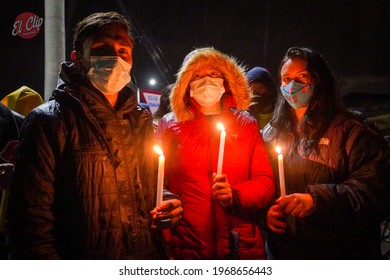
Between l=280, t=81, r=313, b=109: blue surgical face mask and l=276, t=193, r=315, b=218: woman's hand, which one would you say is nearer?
l=276, t=193, r=315, b=218: woman's hand

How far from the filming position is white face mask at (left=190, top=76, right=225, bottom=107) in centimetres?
278

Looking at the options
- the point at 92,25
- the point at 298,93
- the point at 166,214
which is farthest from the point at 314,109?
the point at 92,25

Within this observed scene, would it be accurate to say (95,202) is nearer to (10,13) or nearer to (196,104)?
(196,104)

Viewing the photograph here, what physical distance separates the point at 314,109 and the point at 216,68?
927 mm

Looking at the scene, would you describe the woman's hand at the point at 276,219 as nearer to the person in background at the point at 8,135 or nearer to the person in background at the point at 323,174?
the person in background at the point at 323,174

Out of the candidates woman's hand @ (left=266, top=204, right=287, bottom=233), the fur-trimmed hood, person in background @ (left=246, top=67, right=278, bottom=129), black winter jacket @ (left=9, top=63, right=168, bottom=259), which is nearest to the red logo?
person in background @ (left=246, top=67, right=278, bottom=129)

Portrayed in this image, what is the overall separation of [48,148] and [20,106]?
7.90 ft

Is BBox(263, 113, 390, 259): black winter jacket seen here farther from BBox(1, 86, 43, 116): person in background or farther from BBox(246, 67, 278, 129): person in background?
BBox(1, 86, 43, 116): person in background

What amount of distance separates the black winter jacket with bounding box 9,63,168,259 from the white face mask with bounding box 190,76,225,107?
79 centimetres

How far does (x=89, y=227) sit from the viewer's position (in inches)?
75.0

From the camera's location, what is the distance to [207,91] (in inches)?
109

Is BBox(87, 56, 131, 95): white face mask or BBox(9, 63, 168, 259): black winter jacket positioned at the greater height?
BBox(87, 56, 131, 95): white face mask

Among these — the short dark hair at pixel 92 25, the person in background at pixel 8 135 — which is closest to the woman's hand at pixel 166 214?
the short dark hair at pixel 92 25
